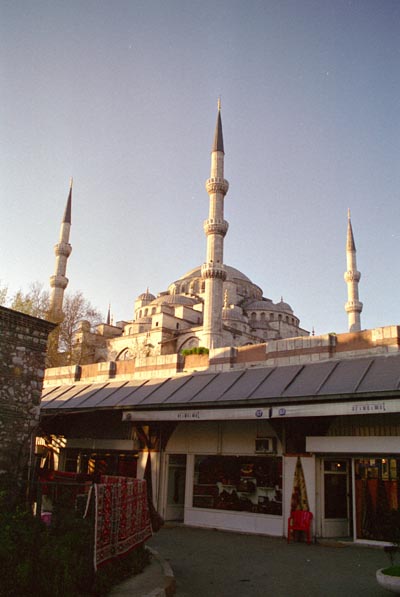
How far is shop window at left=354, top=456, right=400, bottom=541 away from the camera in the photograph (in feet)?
34.8

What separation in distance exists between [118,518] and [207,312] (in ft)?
93.4

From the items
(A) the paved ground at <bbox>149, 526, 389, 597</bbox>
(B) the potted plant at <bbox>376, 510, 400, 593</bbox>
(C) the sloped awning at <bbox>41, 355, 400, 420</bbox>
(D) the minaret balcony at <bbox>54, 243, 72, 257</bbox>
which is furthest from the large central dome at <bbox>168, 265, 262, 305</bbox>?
(B) the potted plant at <bbox>376, 510, 400, 593</bbox>

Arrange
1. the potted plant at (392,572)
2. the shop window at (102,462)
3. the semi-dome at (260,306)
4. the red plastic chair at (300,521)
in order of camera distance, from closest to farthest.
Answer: the potted plant at (392,572) < the red plastic chair at (300,521) < the shop window at (102,462) < the semi-dome at (260,306)

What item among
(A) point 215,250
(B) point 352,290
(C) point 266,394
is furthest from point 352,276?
(C) point 266,394

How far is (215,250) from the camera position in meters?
36.1

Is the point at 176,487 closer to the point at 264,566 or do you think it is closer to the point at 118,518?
the point at 264,566

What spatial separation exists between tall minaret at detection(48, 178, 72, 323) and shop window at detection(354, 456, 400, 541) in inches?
1206

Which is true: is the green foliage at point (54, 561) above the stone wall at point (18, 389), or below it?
below

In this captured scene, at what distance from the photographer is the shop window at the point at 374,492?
1062cm

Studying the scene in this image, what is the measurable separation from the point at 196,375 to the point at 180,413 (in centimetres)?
254

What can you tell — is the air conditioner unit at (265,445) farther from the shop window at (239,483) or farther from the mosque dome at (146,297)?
the mosque dome at (146,297)

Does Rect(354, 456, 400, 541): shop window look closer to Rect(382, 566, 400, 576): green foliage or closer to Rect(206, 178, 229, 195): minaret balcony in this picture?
Rect(382, 566, 400, 576): green foliage

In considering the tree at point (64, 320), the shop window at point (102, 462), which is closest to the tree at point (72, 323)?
the tree at point (64, 320)

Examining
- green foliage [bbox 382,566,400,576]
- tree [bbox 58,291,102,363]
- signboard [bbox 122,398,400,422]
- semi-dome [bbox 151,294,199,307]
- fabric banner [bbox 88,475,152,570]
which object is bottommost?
green foliage [bbox 382,566,400,576]
